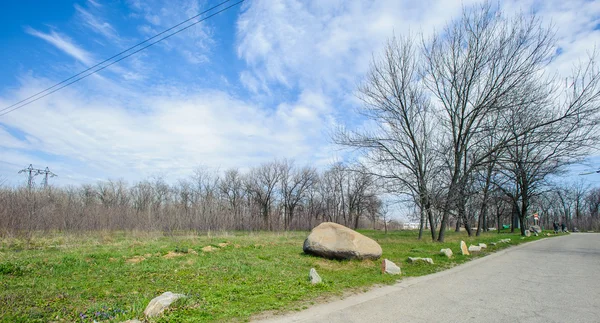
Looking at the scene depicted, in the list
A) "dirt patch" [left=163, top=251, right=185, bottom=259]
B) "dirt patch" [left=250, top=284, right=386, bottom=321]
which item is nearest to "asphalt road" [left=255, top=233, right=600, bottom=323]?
"dirt patch" [left=250, top=284, right=386, bottom=321]

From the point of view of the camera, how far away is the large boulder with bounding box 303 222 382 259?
33.1 ft

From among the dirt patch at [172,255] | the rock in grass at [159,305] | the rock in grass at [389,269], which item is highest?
the rock in grass at [159,305]

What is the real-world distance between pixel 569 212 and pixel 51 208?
8072cm

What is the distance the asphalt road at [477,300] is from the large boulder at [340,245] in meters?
2.42

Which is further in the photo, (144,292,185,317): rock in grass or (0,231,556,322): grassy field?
(0,231,556,322): grassy field

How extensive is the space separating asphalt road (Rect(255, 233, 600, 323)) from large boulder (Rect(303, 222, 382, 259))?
7.95ft

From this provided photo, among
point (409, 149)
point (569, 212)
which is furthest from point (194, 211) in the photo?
point (569, 212)

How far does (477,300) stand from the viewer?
553 cm

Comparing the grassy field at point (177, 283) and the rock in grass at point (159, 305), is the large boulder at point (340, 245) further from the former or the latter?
the rock in grass at point (159, 305)

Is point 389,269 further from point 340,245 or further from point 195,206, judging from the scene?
point 195,206

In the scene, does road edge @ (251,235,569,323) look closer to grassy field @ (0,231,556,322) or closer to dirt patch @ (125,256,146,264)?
grassy field @ (0,231,556,322)

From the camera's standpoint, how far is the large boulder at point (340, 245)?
33.1ft

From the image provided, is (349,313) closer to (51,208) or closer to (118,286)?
(118,286)

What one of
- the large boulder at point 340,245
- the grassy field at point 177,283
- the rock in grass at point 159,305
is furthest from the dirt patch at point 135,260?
the large boulder at point 340,245
